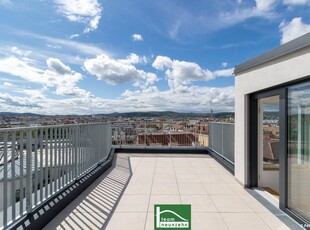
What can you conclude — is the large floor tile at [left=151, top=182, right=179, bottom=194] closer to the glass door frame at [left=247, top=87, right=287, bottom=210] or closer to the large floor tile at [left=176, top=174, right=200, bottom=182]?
the large floor tile at [left=176, top=174, right=200, bottom=182]

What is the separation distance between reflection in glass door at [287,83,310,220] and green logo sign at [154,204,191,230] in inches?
58.8

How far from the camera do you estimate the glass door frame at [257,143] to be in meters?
3.41

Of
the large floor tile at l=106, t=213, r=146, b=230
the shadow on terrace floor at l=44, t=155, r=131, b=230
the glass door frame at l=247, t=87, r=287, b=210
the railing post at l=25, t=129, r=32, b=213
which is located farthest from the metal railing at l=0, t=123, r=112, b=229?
the glass door frame at l=247, t=87, r=287, b=210

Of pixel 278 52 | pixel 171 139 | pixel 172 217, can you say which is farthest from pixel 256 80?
pixel 171 139

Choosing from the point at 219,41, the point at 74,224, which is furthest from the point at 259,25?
the point at 74,224

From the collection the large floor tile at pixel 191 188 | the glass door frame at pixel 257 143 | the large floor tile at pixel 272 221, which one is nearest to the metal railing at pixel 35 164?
the large floor tile at pixel 191 188

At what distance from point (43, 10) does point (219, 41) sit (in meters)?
8.83

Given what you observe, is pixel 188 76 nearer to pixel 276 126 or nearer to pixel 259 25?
pixel 259 25

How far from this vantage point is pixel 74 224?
3.00 metres

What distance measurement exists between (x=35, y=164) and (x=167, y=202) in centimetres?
211

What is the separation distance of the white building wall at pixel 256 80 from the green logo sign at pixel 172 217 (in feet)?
5.87

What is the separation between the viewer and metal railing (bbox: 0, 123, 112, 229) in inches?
93.7

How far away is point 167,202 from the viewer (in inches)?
152

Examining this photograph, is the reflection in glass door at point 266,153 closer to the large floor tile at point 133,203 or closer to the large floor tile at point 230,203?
the large floor tile at point 230,203
